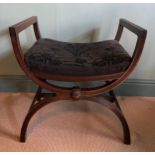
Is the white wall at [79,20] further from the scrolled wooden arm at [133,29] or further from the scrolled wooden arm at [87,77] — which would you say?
the scrolled wooden arm at [87,77]

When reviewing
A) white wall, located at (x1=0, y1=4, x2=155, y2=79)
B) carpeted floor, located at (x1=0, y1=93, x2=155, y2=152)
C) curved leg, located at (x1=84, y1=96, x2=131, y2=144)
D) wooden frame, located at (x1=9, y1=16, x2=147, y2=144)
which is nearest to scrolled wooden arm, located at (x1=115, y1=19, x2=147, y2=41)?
wooden frame, located at (x1=9, y1=16, x2=147, y2=144)

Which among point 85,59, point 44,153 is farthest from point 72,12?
point 44,153

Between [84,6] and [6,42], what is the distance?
543 mm

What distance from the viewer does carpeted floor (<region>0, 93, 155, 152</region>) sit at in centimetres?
102

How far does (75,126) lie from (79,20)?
0.63 m

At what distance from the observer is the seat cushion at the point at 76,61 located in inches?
34.7

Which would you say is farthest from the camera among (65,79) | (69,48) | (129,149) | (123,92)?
(123,92)

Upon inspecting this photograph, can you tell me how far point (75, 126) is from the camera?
116 centimetres

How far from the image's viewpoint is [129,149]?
1.01 m

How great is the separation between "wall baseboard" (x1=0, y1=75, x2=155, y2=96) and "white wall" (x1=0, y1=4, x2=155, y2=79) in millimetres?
173

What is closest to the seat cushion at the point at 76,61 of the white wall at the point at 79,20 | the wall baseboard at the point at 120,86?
the white wall at the point at 79,20

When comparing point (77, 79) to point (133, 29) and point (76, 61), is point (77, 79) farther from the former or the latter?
point (133, 29)

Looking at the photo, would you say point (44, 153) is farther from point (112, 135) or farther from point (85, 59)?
point (85, 59)

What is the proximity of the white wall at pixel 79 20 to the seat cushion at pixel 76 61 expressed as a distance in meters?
0.31
